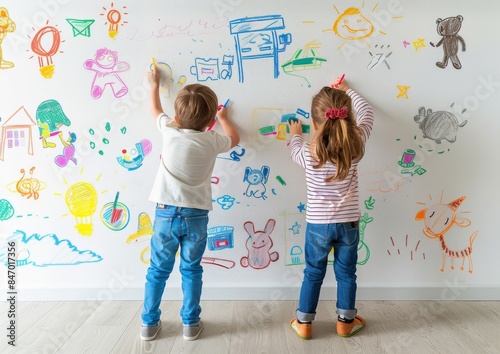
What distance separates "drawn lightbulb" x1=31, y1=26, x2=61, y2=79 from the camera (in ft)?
5.55

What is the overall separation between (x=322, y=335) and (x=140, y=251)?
0.83 m

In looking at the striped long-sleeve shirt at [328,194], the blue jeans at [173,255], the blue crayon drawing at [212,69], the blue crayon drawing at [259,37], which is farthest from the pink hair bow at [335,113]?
the blue jeans at [173,255]

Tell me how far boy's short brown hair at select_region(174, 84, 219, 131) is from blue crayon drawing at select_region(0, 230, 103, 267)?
28.8 inches

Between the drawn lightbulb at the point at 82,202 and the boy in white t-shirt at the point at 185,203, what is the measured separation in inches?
14.7

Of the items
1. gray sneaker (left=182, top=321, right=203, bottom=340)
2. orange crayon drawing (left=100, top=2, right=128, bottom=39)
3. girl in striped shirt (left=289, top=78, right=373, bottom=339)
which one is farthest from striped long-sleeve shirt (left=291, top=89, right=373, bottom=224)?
orange crayon drawing (left=100, top=2, right=128, bottom=39)

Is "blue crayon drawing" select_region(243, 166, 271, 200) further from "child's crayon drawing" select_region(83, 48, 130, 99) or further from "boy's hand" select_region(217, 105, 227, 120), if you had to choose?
"child's crayon drawing" select_region(83, 48, 130, 99)

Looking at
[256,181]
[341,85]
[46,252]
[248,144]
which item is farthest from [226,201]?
[46,252]

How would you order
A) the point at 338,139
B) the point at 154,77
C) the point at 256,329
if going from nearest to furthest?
1. the point at 338,139
2. the point at 256,329
3. the point at 154,77

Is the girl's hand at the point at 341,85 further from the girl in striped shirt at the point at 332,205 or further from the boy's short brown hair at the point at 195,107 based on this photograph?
the boy's short brown hair at the point at 195,107

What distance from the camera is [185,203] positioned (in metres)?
1.51

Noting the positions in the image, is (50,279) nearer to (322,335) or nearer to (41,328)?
(41,328)

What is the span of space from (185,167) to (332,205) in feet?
1.85

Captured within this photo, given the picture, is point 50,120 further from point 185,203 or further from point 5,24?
point 185,203

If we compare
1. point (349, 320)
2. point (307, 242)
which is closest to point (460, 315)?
point (349, 320)
